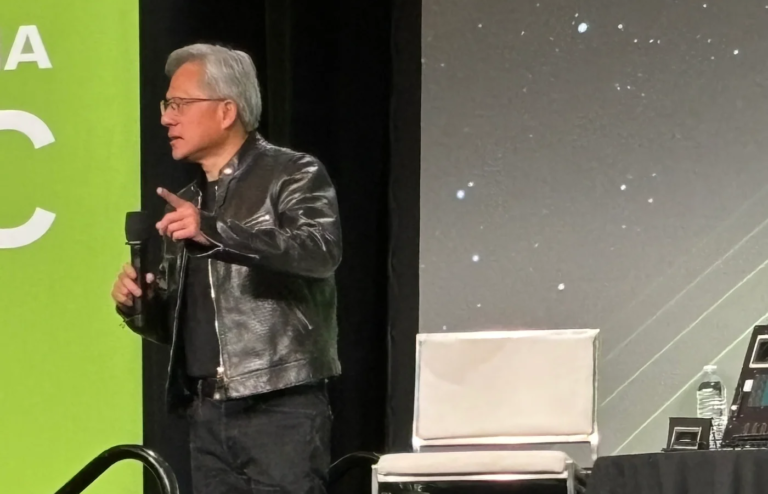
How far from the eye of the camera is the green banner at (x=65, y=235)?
3.19 m

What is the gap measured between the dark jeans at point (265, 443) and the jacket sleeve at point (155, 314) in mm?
230

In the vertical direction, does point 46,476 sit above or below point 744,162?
below

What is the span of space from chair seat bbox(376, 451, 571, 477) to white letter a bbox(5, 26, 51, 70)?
5.14ft

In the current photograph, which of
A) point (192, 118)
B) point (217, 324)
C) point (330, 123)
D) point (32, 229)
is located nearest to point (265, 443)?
point (217, 324)

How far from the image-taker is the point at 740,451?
1.98m

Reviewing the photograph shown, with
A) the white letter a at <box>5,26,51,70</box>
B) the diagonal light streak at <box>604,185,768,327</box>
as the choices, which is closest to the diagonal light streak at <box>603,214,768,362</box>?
the diagonal light streak at <box>604,185,768,327</box>

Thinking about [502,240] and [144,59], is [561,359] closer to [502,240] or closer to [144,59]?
[502,240]

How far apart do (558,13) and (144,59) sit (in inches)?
48.3

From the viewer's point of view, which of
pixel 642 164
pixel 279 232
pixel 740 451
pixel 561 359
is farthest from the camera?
pixel 642 164

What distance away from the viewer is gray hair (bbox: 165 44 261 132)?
2562 millimetres

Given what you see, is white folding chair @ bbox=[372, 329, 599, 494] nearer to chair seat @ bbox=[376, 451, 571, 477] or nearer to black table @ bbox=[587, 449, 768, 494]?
chair seat @ bbox=[376, 451, 571, 477]

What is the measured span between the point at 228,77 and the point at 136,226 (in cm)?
41

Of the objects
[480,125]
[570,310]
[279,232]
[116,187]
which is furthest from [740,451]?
[116,187]

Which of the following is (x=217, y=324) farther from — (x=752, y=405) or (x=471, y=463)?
(x=752, y=405)
